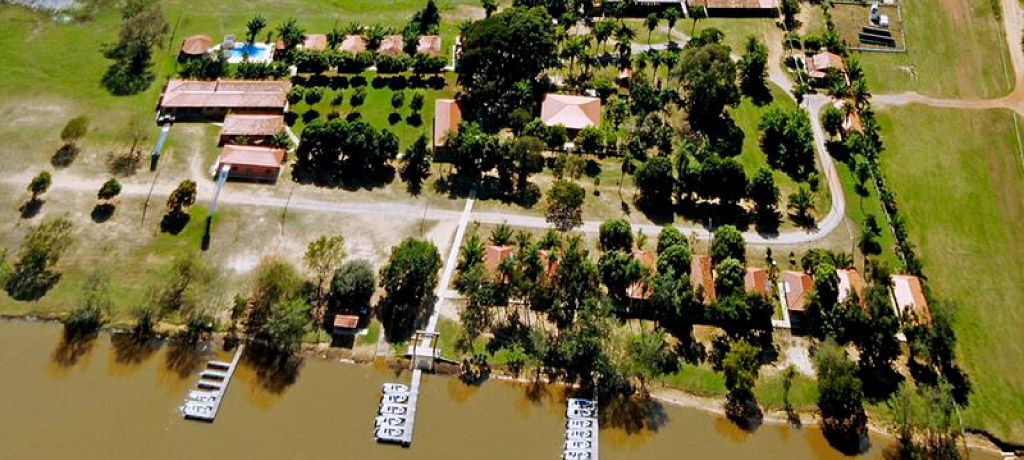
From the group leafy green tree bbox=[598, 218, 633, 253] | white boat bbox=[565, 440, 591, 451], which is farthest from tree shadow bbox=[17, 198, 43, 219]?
white boat bbox=[565, 440, 591, 451]

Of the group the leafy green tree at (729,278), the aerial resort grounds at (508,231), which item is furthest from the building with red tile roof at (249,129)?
the leafy green tree at (729,278)

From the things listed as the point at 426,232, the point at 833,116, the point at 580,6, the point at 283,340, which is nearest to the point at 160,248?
the point at 283,340

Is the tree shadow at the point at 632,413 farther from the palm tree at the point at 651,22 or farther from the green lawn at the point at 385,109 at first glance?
the palm tree at the point at 651,22

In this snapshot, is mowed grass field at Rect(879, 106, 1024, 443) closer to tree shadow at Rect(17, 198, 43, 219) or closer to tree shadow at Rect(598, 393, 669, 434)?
tree shadow at Rect(598, 393, 669, 434)

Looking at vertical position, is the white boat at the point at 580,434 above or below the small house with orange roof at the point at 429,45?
A: below

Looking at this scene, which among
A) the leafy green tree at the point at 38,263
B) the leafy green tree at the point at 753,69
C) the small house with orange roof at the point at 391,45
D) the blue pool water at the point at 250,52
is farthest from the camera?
the small house with orange roof at the point at 391,45

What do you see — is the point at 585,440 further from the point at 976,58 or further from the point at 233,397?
the point at 976,58
